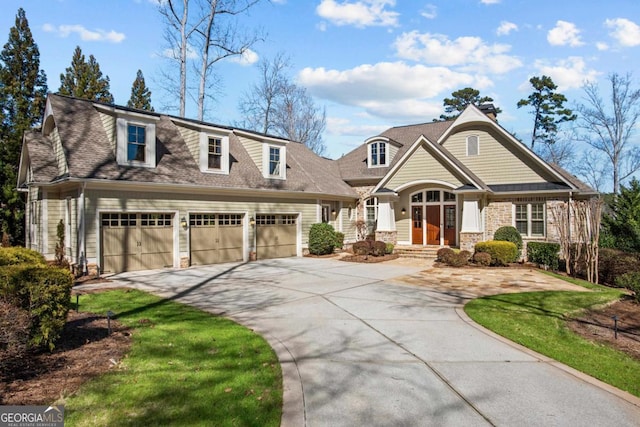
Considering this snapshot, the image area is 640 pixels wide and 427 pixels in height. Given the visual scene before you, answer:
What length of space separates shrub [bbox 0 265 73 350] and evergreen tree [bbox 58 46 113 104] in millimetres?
27797

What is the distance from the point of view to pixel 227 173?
56.2ft

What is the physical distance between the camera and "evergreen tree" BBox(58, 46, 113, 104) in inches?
1115

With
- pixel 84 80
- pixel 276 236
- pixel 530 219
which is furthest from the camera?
pixel 84 80

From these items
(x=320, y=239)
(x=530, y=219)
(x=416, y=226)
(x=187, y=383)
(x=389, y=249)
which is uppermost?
(x=530, y=219)

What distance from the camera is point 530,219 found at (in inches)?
733

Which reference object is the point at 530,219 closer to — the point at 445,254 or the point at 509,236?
the point at 509,236

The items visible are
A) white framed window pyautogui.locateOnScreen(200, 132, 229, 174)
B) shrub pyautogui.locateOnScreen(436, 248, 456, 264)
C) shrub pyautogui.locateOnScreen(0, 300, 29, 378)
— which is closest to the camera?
shrub pyautogui.locateOnScreen(0, 300, 29, 378)

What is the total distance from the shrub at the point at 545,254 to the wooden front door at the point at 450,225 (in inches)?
143

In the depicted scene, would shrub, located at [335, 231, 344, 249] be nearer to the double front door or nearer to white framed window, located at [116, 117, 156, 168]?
the double front door

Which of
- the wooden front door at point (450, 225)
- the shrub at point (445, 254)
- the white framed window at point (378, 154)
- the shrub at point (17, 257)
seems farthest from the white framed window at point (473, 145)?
the shrub at point (17, 257)

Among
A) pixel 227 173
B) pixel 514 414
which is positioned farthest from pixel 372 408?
pixel 227 173

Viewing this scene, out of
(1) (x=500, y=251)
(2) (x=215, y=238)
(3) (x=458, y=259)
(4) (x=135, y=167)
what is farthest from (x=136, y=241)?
(1) (x=500, y=251)

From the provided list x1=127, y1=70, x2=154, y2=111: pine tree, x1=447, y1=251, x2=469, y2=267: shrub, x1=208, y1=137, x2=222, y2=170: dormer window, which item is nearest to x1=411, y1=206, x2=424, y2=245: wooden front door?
x1=447, y1=251, x2=469, y2=267: shrub

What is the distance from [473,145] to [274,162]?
1035 centimetres
